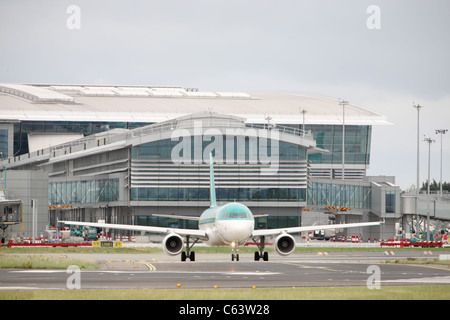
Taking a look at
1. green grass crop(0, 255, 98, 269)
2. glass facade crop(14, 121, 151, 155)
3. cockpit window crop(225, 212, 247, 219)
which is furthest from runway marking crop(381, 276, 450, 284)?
glass facade crop(14, 121, 151, 155)

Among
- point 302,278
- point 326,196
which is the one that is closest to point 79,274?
point 302,278

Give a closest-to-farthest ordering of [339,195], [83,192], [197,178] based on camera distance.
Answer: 1. [197,178]
2. [83,192]
3. [339,195]

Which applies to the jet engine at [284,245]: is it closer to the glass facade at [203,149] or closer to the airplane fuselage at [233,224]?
the airplane fuselage at [233,224]

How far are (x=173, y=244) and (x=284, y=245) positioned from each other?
8.28m

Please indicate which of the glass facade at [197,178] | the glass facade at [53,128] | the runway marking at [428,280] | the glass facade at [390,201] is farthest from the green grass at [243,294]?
the glass facade at [53,128]

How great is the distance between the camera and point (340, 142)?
196 metres

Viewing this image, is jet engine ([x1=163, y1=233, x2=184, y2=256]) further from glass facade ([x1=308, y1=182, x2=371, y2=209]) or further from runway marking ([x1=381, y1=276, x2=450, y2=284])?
glass facade ([x1=308, y1=182, x2=371, y2=209])

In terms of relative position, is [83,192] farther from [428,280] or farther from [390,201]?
[428,280]

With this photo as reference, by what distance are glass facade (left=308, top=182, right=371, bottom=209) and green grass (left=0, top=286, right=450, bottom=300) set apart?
9021 centimetres

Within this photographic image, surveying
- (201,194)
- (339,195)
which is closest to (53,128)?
(339,195)

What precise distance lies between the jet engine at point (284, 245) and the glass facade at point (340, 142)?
13275 centimetres

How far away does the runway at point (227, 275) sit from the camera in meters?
46.0

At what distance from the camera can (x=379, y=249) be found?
99.6 meters
